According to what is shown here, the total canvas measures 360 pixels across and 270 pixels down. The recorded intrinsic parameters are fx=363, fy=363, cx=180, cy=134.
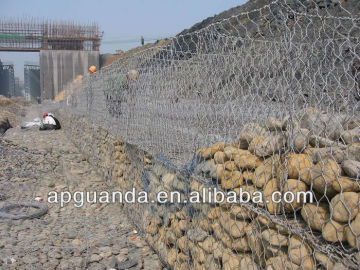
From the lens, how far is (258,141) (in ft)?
6.97

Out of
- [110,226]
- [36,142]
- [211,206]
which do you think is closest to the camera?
[211,206]

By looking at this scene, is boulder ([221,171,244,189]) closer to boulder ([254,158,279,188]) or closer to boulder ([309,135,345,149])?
boulder ([254,158,279,188])

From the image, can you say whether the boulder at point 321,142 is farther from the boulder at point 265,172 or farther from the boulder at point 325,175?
the boulder at point 265,172

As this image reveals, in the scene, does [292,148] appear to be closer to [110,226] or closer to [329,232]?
[329,232]

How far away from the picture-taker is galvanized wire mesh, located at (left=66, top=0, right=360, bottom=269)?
5.42ft

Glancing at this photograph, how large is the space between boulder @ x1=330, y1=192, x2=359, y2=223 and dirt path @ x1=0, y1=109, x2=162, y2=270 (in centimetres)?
230

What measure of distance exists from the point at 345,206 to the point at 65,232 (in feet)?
11.8

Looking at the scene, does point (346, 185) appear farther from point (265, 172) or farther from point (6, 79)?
point (6, 79)

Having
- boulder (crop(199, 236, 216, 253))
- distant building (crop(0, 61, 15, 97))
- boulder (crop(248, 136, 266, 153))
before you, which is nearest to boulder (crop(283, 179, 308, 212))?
boulder (crop(248, 136, 266, 153))

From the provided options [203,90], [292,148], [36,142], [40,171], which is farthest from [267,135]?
[36,142]

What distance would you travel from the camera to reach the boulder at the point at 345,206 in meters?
1.47

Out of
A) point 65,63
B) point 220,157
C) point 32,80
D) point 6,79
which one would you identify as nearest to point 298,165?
point 220,157

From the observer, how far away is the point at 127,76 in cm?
476

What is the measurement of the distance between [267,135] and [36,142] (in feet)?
32.4
